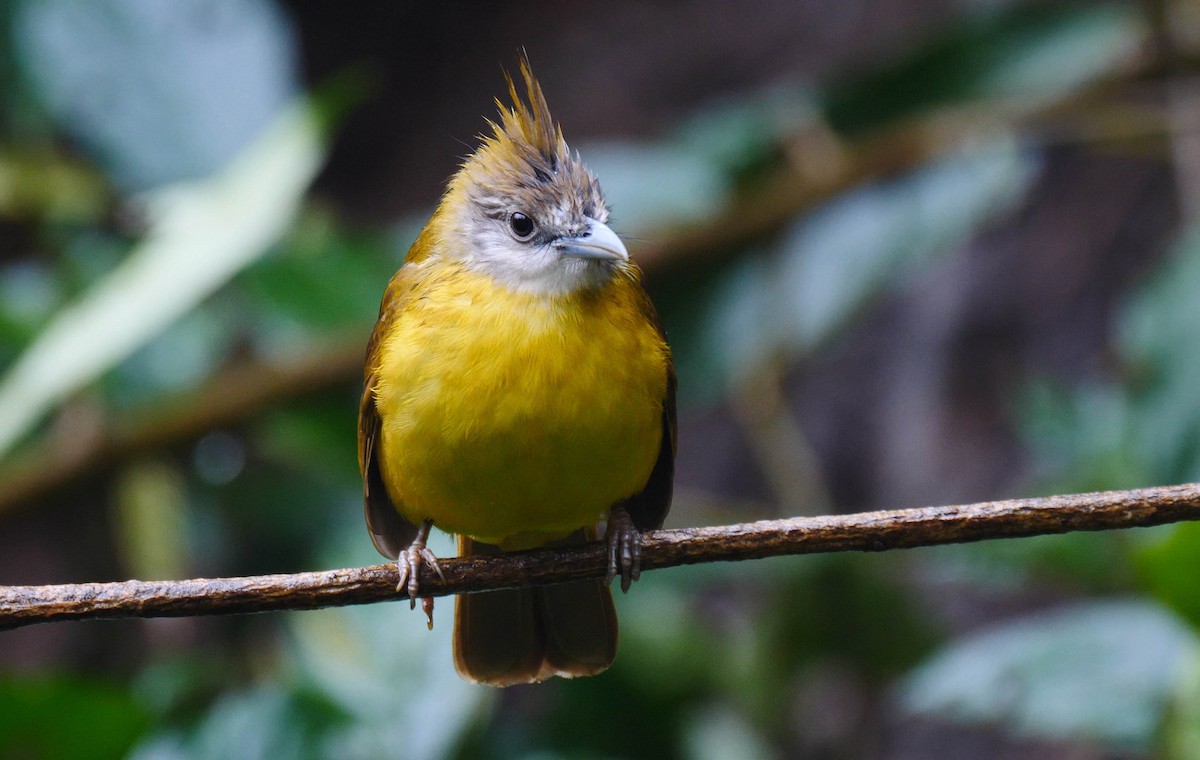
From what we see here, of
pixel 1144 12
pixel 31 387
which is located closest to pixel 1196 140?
pixel 1144 12

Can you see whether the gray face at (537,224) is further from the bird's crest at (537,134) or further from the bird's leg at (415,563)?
the bird's leg at (415,563)

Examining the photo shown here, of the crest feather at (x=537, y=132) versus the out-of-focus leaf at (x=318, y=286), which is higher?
the crest feather at (x=537, y=132)

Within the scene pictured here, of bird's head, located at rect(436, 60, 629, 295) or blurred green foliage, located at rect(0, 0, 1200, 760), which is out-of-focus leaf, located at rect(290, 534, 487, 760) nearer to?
blurred green foliage, located at rect(0, 0, 1200, 760)

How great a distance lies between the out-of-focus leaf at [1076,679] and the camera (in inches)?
129

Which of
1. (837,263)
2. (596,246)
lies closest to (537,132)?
(596,246)

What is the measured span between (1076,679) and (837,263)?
163cm

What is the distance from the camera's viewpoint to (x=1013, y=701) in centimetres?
331

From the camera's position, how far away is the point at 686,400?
4.38 metres

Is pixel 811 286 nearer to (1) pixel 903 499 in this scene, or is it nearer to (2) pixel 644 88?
(1) pixel 903 499

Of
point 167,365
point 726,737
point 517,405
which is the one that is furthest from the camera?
point 726,737

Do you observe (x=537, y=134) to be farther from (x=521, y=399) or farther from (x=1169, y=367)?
(x=1169, y=367)

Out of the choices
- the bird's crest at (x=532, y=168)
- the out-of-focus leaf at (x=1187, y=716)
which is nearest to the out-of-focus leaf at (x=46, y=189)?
the bird's crest at (x=532, y=168)

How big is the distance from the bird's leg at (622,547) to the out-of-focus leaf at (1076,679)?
1133 mm

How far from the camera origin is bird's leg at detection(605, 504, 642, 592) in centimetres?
246
